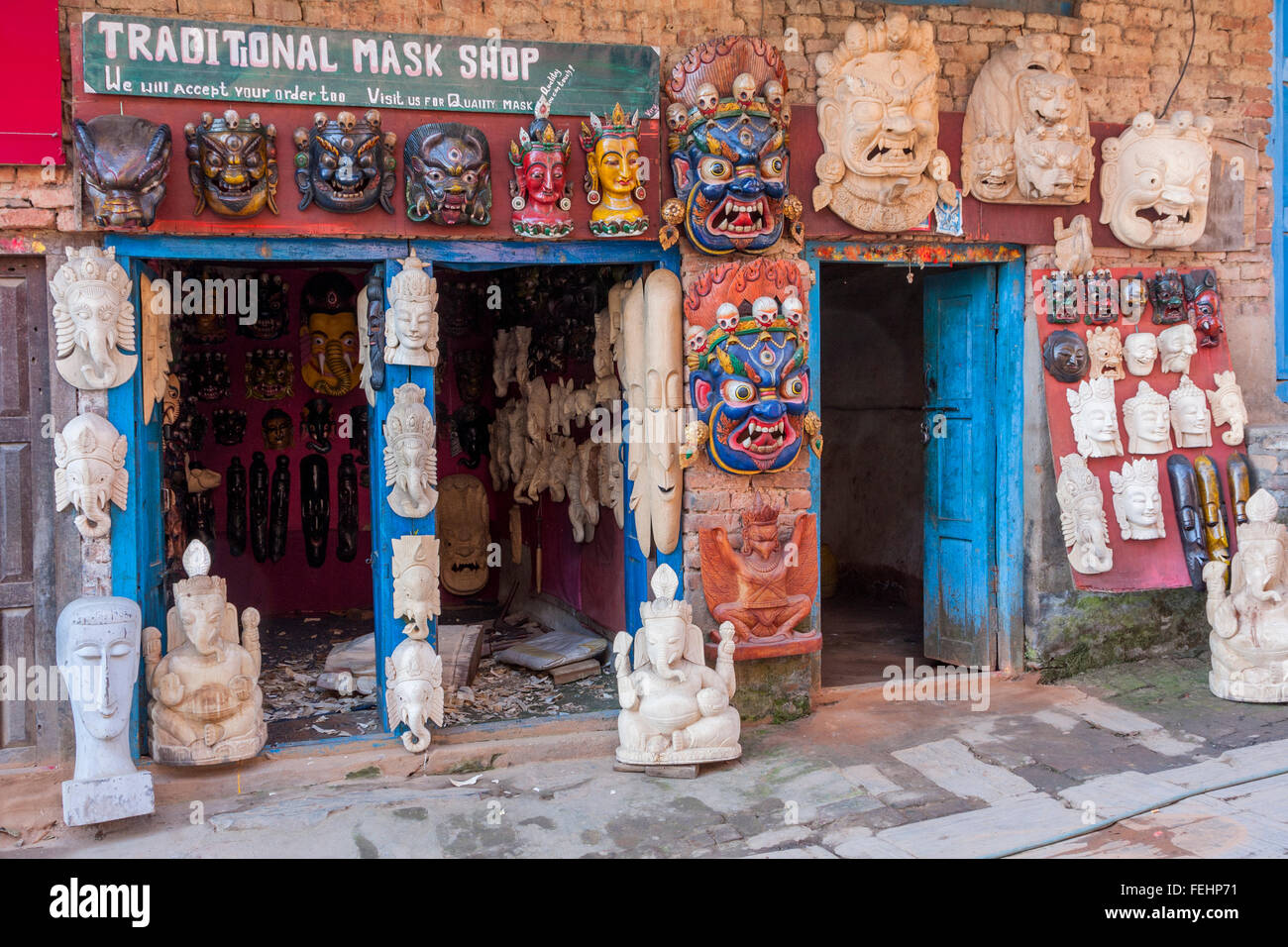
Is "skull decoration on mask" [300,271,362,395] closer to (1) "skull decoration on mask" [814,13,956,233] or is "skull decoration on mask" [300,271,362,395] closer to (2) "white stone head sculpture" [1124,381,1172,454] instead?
(1) "skull decoration on mask" [814,13,956,233]

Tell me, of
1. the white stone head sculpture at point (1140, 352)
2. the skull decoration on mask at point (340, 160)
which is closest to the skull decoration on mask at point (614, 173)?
the skull decoration on mask at point (340, 160)

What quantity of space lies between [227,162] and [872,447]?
6.95 meters

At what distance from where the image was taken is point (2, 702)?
19.1 ft

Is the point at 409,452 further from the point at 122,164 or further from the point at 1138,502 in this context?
the point at 1138,502

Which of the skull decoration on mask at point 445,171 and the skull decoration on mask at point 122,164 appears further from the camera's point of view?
the skull decoration on mask at point 445,171

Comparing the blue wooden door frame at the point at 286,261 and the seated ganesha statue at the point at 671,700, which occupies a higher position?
the blue wooden door frame at the point at 286,261

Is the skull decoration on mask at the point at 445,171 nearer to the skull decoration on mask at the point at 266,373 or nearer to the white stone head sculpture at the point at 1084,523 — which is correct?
the skull decoration on mask at the point at 266,373

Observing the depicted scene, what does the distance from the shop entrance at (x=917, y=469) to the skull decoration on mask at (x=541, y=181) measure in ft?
7.62

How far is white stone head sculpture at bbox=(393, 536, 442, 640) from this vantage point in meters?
6.24

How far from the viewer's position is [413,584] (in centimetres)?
624

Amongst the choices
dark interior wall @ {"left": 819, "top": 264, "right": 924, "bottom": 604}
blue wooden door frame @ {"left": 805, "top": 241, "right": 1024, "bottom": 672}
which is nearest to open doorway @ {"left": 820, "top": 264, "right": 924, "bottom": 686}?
dark interior wall @ {"left": 819, "top": 264, "right": 924, "bottom": 604}

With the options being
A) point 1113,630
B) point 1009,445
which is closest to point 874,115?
point 1009,445

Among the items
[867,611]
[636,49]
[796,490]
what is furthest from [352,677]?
[867,611]

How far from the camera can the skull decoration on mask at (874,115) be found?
22.0 ft
